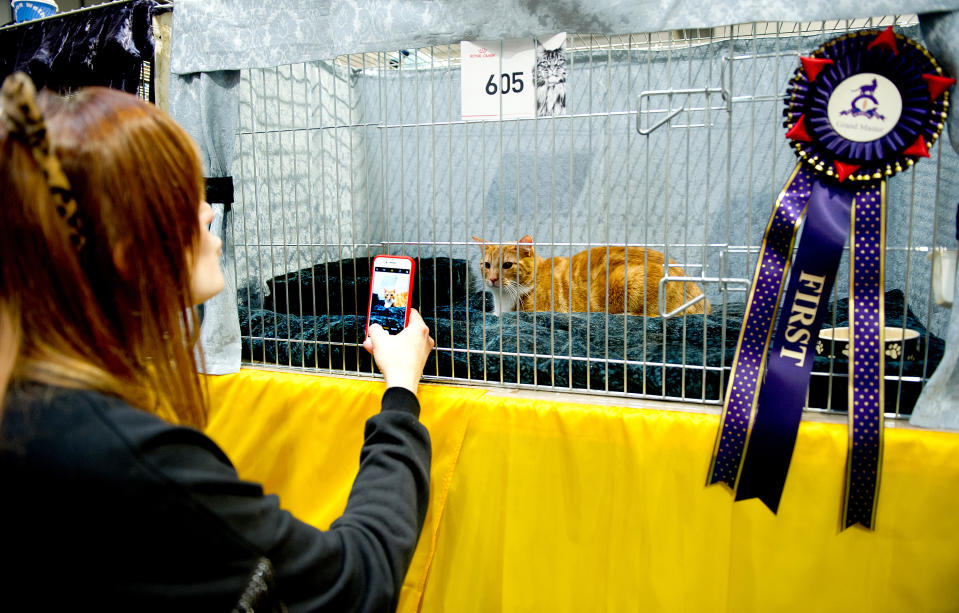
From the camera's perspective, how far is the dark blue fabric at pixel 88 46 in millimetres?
1637

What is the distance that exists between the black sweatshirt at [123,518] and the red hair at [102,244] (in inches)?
1.7

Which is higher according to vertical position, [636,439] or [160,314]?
[160,314]

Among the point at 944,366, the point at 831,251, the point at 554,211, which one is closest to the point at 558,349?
the point at 554,211

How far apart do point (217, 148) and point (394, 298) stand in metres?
0.59

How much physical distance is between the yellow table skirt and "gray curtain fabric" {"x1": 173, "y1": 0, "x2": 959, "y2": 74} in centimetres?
67

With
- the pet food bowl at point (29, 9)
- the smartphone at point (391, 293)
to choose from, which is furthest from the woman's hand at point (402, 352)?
the pet food bowl at point (29, 9)

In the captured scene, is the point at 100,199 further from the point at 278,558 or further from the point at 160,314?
the point at 278,558

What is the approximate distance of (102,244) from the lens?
49 centimetres

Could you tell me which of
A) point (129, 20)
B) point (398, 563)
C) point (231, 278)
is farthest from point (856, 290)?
point (129, 20)

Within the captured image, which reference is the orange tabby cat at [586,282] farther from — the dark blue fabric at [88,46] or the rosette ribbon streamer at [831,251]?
the dark blue fabric at [88,46]

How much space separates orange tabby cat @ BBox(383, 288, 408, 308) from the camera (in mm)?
1246

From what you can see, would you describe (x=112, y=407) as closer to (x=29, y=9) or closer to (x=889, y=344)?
(x=889, y=344)

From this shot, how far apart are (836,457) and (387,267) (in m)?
0.89

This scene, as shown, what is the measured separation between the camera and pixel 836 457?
0.99 meters
